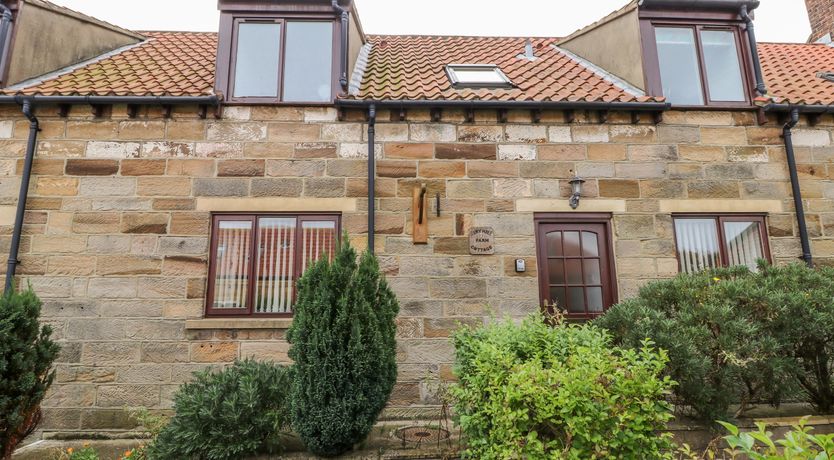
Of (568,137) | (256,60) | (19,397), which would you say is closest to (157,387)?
(19,397)

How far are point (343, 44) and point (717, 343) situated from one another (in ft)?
21.7

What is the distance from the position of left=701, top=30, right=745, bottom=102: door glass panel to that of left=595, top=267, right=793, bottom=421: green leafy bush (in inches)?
158

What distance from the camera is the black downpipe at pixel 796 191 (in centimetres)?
678

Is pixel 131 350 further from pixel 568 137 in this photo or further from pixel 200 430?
pixel 568 137

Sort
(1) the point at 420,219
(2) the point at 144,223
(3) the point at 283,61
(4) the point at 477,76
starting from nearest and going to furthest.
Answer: (2) the point at 144,223, (1) the point at 420,219, (3) the point at 283,61, (4) the point at 477,76

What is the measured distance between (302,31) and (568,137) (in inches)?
188

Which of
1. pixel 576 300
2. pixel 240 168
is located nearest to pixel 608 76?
pixel 576 300

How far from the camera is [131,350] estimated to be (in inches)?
244

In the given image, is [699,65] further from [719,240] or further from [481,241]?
[481,241]

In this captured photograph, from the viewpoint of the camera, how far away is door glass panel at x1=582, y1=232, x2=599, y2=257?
22.6 feet

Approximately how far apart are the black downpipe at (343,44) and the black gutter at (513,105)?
1.53ft

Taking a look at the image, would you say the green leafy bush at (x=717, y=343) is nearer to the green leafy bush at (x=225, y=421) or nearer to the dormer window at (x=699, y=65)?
the green leafy bush at (x=225, y=421)

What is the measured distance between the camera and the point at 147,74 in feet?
24.9

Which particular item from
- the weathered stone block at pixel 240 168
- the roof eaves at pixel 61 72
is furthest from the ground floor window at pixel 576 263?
the roof eaves at pixel 61 72
